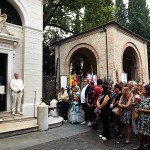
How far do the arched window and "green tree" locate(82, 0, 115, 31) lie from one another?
45.5ft

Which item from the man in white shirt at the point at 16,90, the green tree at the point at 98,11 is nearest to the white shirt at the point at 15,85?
the man in white shirt at the point at 16,90

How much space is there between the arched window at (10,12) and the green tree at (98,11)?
13.9 m

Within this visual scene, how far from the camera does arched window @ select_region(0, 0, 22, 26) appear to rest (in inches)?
420

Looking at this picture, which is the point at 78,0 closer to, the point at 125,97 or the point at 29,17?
the point at 29,17

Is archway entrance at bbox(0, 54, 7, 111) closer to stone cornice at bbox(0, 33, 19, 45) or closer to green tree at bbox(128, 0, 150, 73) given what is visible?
stone cornice at bbox(0, 33, 19, 45)

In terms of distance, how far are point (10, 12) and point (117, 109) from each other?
7219 mm

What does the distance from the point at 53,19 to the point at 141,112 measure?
21.5 m

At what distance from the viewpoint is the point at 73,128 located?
28.5 ft

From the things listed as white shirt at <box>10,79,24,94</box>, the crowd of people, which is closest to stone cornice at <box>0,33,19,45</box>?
white shirt at <box>10,79,24,94</box>

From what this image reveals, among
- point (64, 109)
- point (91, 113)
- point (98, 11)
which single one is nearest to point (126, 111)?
point (91, 113)

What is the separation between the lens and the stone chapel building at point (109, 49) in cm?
1817

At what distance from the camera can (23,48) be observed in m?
11.0

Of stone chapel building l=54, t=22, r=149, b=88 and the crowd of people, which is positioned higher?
stone chapel building l=54, t=22, r=149, b=88

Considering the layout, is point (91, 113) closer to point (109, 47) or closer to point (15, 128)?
point (15, 128)
